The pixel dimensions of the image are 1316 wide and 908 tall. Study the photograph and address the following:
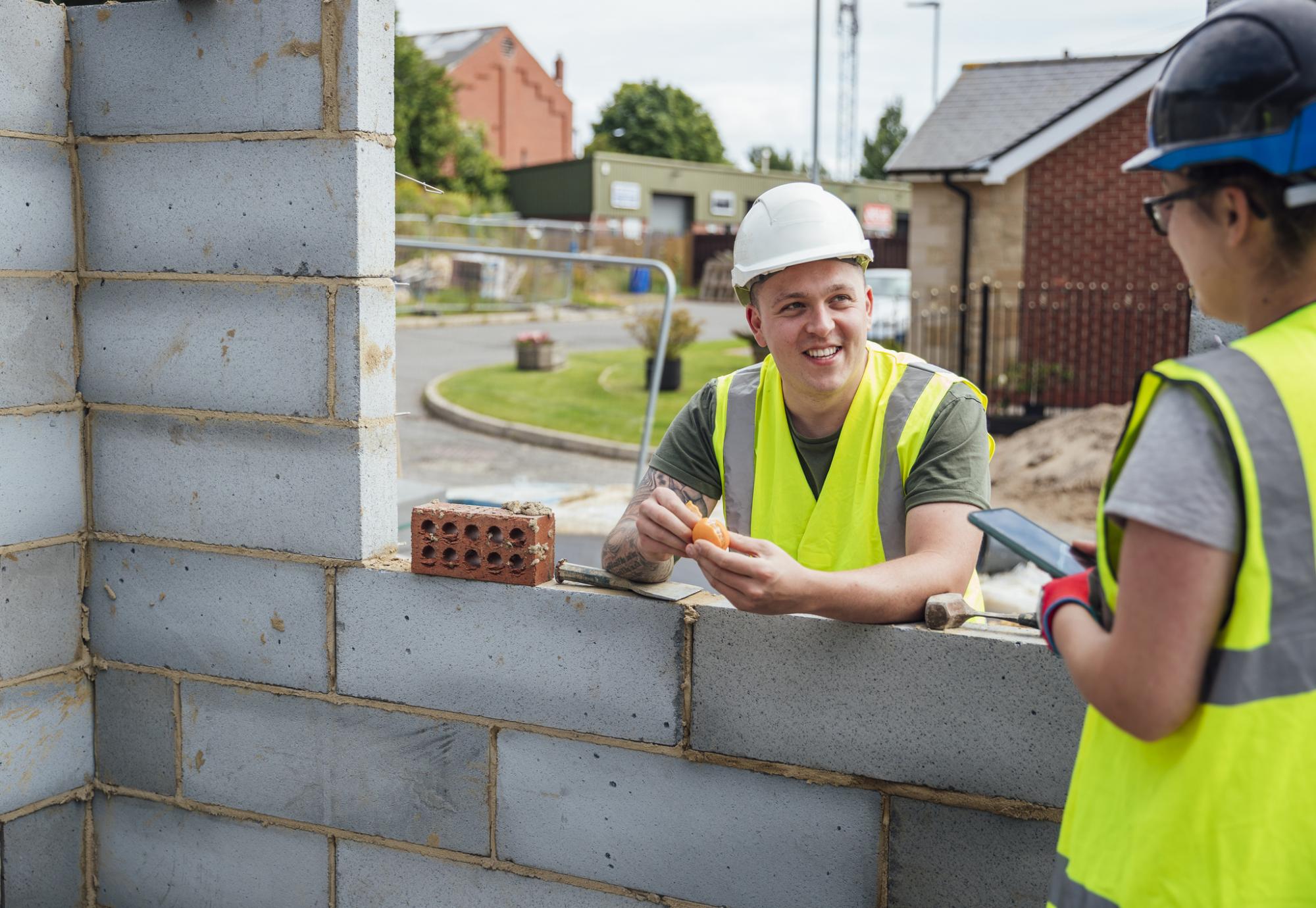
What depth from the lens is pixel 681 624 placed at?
2984mm

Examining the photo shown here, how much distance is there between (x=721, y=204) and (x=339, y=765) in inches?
2035

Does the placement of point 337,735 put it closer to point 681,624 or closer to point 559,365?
point 681,624

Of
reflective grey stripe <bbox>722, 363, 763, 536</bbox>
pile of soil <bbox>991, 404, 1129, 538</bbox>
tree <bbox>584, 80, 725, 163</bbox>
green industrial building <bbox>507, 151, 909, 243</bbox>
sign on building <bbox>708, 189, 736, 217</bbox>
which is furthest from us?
tree <bbox>584, 80, 725, 163</bbox>

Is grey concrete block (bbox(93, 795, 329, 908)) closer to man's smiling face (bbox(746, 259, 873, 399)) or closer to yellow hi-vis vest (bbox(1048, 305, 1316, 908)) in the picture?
man's smiling face (bbox(746, 259, 873, 399))

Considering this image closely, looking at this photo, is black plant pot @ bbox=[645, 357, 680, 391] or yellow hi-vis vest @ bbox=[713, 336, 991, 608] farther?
black plant pot @ bbox=[645, 357, 680, 391]

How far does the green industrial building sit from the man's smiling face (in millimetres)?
41039

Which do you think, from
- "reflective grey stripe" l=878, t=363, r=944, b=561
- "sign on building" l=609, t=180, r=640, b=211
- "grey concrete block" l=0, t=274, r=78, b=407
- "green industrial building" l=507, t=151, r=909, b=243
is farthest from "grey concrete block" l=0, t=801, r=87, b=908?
"sign on building" l=609, t=180, r=640, b=211

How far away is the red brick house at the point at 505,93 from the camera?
54500 mm

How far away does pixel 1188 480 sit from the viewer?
1495mm

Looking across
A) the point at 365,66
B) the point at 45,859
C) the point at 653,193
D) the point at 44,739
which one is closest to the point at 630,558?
the point at 365,66

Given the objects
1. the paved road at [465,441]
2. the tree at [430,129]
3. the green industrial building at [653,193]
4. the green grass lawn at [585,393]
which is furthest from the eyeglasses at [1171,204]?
the tree at [430,129]

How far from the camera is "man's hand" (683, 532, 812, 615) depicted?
252 centimetres

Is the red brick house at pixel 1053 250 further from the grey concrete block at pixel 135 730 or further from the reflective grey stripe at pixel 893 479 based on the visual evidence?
the grey concrete block at pixel 135 730

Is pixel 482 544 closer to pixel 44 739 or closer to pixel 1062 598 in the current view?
pixel 44 739
